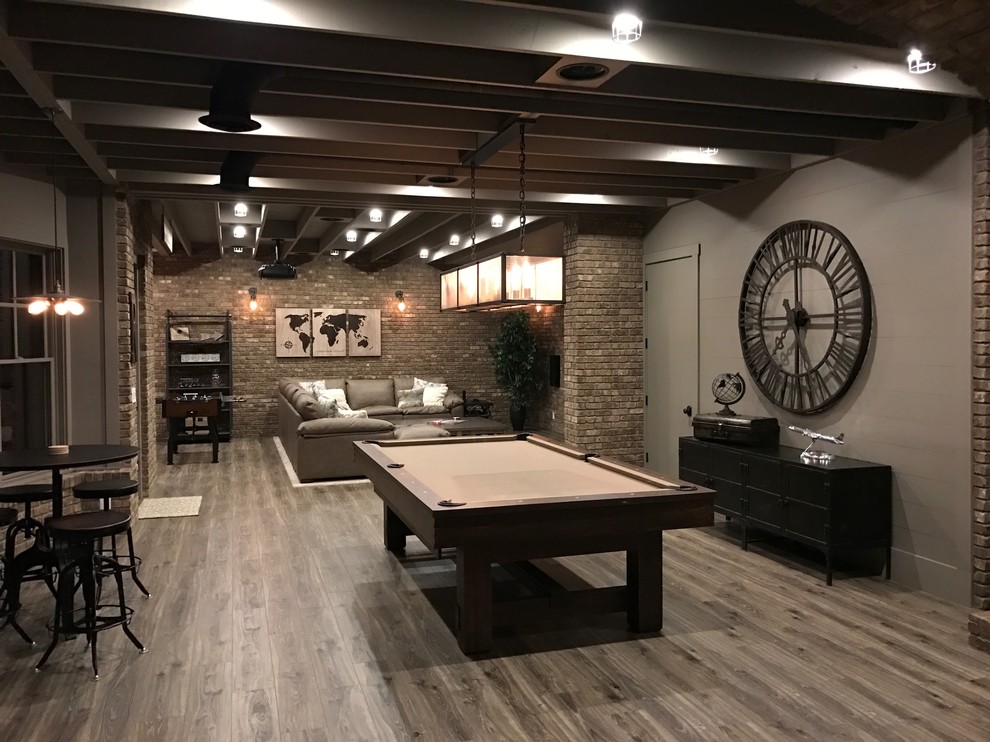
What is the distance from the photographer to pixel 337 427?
844 centimetres

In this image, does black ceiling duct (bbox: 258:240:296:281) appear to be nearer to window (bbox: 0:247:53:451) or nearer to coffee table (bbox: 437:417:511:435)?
coffee table (bbox: 437:417:511:435)

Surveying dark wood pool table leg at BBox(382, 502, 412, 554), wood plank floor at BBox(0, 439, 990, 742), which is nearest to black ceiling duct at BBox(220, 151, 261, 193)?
dark wood pool table leg at BBox(382, 502, 412, 554)

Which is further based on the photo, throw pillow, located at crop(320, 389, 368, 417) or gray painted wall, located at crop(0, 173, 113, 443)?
throw pillow, located at crop(320, 389, 368, 417)

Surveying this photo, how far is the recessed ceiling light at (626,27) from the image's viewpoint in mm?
3186

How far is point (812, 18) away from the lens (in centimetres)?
348

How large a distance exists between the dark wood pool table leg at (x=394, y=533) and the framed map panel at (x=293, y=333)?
7.67m

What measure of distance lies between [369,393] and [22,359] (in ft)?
22.2

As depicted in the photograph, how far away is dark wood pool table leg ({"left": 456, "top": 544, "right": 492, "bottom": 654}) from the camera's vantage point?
3.80m

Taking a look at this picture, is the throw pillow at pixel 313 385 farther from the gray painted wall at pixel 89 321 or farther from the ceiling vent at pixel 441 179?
the ceiling vent at pixel 441 179

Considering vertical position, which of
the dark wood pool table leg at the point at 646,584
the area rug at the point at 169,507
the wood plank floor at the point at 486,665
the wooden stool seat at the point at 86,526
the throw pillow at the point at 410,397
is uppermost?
the throw pillow at the point at 410,397

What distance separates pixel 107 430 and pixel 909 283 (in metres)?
5.98

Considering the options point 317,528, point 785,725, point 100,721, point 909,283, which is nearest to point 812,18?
point 909,283

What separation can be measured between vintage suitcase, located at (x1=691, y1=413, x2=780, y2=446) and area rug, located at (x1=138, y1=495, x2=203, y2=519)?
4.50m

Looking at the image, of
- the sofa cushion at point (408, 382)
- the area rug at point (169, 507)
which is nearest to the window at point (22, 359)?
the area rug at point (169, 507)
